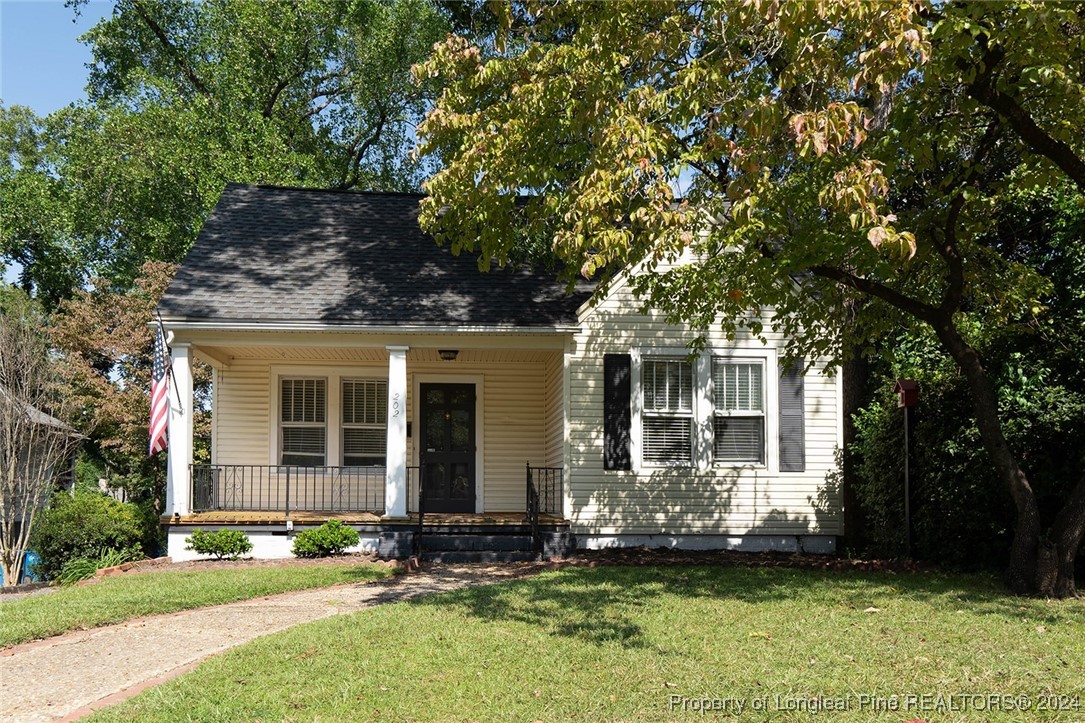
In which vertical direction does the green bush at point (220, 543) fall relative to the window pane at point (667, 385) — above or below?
below

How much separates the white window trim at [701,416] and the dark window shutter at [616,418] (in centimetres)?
9

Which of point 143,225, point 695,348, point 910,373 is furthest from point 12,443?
point 910,373

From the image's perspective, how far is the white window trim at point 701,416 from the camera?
14.2m

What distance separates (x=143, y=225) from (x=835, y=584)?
21068 millimetres

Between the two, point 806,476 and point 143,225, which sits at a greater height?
point 143,225

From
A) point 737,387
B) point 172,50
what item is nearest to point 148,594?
point 737,387

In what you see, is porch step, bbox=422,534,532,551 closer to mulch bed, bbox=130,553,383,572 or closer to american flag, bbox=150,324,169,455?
mulch bed, bbox=130,553,383,572

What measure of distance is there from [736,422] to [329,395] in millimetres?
6919

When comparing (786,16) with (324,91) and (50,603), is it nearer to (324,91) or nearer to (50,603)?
(50,603)

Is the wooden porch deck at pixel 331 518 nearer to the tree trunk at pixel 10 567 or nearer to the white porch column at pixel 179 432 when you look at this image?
the white porch column at pixel 179 432

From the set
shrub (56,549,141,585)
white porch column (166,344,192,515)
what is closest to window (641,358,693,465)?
white porch column (166,344,192,515)

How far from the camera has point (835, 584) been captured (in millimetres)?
10078

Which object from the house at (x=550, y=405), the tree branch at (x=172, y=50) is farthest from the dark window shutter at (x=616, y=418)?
the tree branch at (x=172, y=50)

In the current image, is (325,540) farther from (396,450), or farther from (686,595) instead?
(686,595)
